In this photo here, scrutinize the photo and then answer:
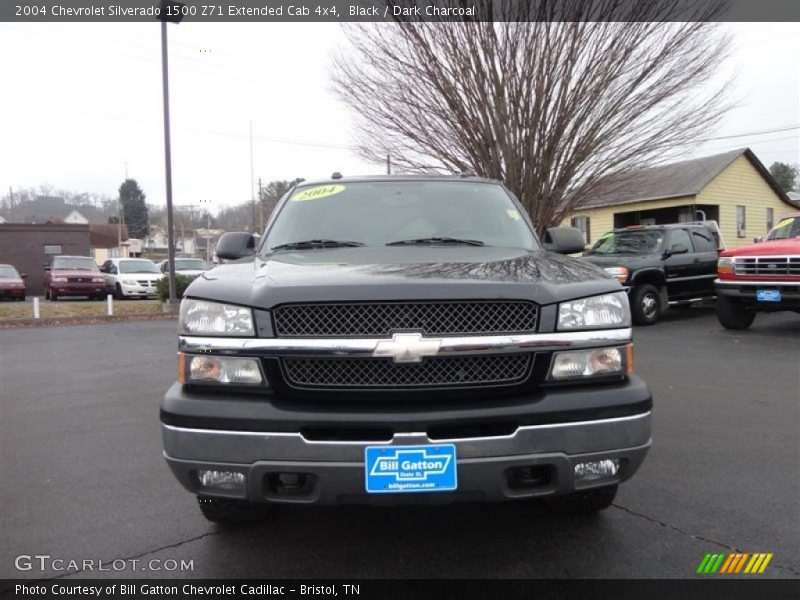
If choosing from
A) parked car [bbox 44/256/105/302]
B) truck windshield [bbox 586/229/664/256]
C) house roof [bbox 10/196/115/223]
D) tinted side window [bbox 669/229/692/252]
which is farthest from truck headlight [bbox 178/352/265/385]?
house roof [bbox 10/196/115/223]

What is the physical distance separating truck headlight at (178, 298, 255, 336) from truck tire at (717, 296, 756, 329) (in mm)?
9250

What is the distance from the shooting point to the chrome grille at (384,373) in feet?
7.50

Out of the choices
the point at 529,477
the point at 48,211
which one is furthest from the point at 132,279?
the point at 48,211

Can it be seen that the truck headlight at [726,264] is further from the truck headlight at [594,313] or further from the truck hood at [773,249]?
the truck headlight at [594,313]

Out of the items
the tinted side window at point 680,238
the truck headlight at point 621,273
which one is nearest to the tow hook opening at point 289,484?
the truck headlight at point 621,273

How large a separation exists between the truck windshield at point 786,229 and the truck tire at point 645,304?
206 cm

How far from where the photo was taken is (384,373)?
7.51 ft

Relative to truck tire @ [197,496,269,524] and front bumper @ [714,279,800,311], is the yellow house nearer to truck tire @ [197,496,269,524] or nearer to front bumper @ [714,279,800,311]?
front bumper @ [714,279,800,311]

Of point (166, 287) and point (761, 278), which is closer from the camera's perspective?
point (761, 278)

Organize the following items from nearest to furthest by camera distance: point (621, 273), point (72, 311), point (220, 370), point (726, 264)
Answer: point (220, 370) → point (726, 264) → point (621, 273) → point (72, 311)

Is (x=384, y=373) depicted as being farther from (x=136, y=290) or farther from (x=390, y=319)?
(x=136, y=290)

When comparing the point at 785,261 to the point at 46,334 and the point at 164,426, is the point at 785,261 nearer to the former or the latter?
the point at 164,426

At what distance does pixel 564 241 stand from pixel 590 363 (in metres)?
1.57

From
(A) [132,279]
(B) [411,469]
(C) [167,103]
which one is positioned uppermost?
(C) [167,103]
